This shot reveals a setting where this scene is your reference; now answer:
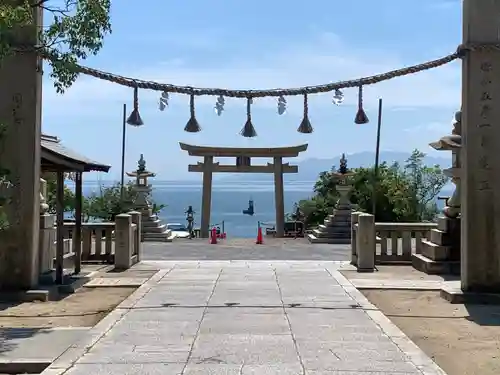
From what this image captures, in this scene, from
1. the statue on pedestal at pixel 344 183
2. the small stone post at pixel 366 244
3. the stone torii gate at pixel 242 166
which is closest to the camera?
the small stone post at pixel 366 244

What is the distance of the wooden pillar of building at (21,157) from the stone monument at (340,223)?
17.0 metres

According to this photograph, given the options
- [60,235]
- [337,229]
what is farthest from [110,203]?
[60,235]

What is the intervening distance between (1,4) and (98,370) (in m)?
4.35

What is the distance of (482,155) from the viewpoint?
11.4 meters

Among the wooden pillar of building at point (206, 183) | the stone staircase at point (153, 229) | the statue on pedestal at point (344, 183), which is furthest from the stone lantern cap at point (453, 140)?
the wooden pillar of building at point (206, 183)

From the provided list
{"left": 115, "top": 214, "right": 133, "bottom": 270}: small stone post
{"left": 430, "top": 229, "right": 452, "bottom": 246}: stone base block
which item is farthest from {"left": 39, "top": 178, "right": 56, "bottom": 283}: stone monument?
{"left": 430, "top": 229, "right": 452, "bottom": 246}: stone base block

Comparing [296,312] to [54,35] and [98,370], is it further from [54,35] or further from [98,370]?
[54,35]

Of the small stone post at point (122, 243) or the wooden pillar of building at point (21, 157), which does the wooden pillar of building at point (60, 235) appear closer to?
the wooden pillar of building at point (21, 157)

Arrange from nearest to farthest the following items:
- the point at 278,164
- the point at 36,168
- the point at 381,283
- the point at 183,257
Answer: the point at 36,168
the point at 381,283
the point at 183,257
the point at 278,164

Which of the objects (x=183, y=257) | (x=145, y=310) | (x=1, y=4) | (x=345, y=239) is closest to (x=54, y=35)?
(x=1, y=4)

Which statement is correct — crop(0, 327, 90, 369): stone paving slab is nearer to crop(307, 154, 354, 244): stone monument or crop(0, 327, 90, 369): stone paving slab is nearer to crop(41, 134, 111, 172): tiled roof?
crop(41, 134, 111, 172): tiled roof

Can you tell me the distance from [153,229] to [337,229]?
6.91 metres

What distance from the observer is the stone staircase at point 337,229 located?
2766 centimetres

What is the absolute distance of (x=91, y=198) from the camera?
103 feet
